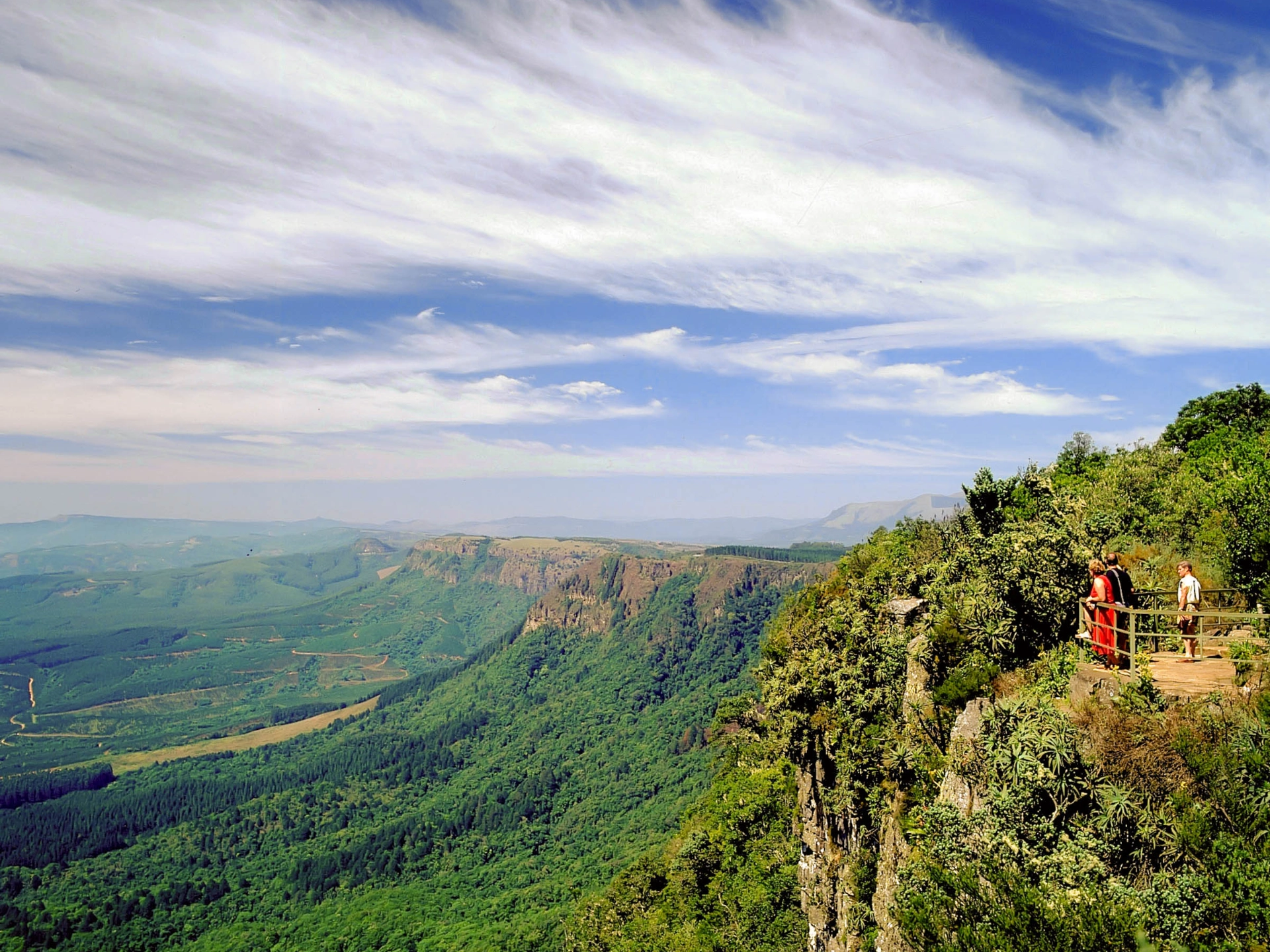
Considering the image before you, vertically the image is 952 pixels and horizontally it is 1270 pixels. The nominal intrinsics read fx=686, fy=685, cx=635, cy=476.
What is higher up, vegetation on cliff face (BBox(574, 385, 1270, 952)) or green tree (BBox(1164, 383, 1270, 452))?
green tree (BBox(1164, 383, 1270, 452))

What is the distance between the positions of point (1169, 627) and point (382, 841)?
532 feet

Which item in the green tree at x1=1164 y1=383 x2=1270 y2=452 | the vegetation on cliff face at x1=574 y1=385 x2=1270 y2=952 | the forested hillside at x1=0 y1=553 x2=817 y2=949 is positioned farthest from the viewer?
the forested hillside at x1=0 y1=553 x2=817 y2=949

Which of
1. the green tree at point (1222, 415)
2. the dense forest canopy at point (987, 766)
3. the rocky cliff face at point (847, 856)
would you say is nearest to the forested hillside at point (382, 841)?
the dense forest canopy at point (987, 766)

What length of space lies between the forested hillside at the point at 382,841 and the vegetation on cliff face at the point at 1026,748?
62.9 metres

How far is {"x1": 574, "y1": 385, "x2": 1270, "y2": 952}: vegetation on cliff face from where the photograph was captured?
13375 millimetres

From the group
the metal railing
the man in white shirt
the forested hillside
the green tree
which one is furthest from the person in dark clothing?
the forested hillside

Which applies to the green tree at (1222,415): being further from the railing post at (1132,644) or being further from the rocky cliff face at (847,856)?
the railing post at (1132,644)

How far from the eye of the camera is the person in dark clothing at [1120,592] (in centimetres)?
1805

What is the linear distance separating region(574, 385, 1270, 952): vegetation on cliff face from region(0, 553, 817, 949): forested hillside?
2475 inches

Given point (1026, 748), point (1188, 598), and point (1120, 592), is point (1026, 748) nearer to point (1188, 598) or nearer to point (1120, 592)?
point (1120, 592)

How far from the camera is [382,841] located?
147 meters

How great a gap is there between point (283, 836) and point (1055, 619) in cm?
18898

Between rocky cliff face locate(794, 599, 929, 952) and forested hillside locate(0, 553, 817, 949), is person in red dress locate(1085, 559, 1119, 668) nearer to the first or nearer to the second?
rocky cliff face locate(794, 599, 929, 952)

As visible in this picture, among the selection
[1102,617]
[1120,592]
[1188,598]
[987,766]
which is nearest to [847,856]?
[987,766]
